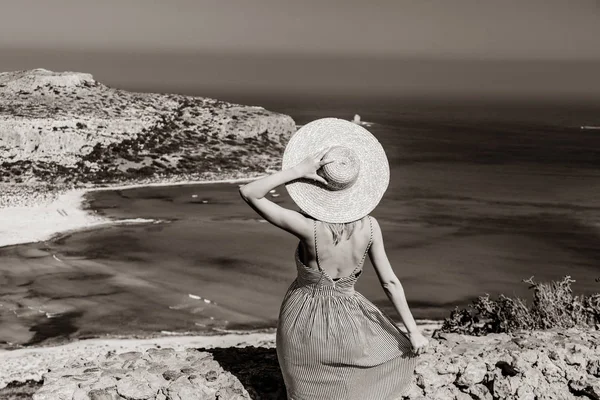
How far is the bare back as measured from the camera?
3998 mm

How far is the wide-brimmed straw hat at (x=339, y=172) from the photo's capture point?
388 centimetres

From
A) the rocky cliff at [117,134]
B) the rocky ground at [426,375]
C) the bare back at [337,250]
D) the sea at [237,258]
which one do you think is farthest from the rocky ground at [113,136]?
the bare back at [337,250]

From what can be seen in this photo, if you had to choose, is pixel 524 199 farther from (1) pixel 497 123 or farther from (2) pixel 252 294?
(1) pixel 497 123

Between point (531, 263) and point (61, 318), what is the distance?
15.3 metres

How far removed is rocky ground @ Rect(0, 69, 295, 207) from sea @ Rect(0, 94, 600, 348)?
15.3ft

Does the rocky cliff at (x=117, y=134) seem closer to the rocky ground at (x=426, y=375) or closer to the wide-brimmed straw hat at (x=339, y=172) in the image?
the rocky ground at (x=426, y=375)

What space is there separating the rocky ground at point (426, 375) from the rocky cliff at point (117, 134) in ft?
102

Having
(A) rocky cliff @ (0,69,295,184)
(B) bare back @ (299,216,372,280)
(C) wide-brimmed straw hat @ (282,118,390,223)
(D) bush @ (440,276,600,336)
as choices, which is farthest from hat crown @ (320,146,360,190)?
(A) rocky cliff @ (0,69,295,184)

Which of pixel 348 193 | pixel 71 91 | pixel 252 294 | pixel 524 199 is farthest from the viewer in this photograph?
pixel 71 91

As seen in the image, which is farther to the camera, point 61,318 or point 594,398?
point 61,318

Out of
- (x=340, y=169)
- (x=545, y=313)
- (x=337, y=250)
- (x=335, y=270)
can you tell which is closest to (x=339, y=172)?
(x=340, y=169)

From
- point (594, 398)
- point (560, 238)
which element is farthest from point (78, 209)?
point (594, 398)

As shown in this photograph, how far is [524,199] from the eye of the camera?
34562mm

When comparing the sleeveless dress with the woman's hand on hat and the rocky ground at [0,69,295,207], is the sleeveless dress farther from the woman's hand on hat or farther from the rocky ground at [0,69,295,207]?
the rocky ground at [0,69,295,207]
